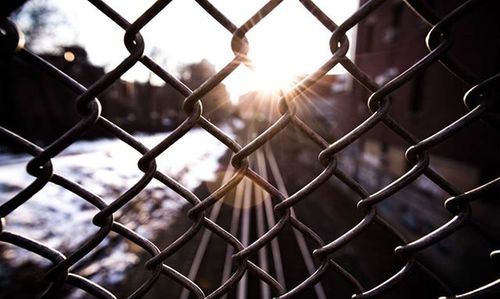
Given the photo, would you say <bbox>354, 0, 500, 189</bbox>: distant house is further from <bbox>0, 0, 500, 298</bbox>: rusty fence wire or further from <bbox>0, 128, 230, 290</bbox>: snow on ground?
<bbox>0, 128, 230, 290</bbox>: snow on ground

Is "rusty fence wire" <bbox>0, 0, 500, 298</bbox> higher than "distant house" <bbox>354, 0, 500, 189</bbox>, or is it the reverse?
"distant house" <bbox>354, 0, 500, 189</bbox>

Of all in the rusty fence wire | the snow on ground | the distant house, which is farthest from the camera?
the distant house

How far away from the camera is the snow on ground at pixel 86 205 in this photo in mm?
7617

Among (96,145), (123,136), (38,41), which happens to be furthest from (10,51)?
(38,41)

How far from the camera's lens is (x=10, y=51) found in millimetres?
681

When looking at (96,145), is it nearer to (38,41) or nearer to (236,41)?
(38,41)

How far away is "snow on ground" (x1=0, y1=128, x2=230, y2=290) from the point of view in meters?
7.62

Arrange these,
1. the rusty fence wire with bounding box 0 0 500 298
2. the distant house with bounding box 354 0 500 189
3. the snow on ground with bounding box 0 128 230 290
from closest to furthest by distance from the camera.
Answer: the rusty fence wire with bounding box 0 0 500 298 → the snow on ground with bounding box 0 128 230 290 → the distant house with bounding box 354 0 500 189

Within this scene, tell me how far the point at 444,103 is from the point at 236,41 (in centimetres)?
1286

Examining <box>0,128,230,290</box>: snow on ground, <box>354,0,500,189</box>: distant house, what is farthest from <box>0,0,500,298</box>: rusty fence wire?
<box>354,0,500,189</box>: distant house

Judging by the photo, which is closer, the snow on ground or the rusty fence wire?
the rusty fence wire

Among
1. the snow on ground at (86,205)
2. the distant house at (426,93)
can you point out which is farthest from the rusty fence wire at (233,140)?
the distant house at (426,93)

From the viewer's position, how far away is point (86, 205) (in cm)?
1055

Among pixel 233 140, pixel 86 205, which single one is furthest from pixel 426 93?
pixel 86 205
